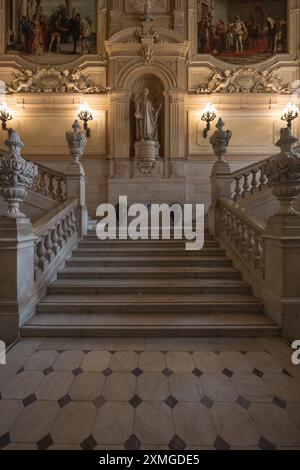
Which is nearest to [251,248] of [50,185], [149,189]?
[50,185]

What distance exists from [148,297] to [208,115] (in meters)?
6.18

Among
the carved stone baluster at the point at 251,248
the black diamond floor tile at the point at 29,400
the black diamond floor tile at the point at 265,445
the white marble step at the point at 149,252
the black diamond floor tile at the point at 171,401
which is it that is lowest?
the black diamond floor tile at the point at 265,445

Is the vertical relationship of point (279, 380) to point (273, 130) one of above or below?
below

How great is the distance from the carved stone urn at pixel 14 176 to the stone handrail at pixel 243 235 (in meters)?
3.10

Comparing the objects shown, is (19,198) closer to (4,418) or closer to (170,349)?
(4,418)

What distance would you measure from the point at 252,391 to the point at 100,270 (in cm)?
274

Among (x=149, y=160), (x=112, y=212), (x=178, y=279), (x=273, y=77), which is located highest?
(x=273, y=77)

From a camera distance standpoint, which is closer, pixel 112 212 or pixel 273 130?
pixel 112 212

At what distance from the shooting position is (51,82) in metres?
8.06

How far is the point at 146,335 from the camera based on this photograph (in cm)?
319

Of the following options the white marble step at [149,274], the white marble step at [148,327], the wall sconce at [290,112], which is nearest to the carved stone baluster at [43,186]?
the white marble step at [149,274]

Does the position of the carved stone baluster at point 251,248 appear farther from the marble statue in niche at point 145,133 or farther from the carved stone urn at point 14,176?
the marble statue in niche at point 145,133

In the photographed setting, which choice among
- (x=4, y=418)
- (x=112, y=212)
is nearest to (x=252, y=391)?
(x=4, y=418)

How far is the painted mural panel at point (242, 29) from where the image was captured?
8.34 m
